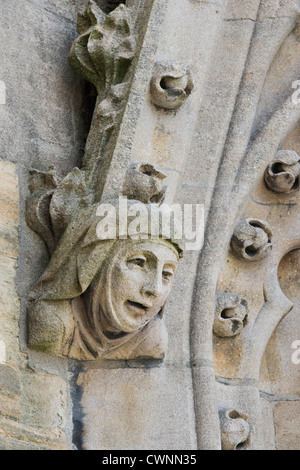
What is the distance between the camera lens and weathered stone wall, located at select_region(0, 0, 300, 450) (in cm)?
392

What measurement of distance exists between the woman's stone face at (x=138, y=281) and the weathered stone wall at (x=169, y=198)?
248mm

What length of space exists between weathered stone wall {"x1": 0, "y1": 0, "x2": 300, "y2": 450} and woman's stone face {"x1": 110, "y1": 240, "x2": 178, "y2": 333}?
0.25 meters

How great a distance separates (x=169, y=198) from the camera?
424cm

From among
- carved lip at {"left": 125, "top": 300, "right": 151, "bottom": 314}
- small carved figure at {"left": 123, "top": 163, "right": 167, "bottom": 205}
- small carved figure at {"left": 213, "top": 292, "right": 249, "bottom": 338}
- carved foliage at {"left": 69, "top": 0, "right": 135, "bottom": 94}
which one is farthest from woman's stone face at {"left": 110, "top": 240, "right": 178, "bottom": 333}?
carved foliage at {"left": 69, "top": 0, "right": 135, "bottom": 94}

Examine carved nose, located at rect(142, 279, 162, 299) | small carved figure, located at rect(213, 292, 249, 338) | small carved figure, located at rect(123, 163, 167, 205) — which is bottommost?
carved nose, located at rect(142, 279, 162, 299)

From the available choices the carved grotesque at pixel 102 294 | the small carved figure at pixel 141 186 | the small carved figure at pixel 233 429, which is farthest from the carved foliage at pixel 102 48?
the small carved figure at pixel 233 429

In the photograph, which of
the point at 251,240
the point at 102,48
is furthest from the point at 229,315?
the point at 102,48

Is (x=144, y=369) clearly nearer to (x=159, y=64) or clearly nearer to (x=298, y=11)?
(x=159, y=64)

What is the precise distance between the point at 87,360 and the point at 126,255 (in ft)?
1.38

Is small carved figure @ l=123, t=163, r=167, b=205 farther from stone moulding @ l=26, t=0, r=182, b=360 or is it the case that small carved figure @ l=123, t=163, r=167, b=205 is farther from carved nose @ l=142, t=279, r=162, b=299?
carved nose @ l=142, t=279, r=162, b=299

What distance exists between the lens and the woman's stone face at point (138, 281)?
3811mm

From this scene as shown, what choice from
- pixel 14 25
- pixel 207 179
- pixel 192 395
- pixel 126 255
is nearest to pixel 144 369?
pixel 192 395

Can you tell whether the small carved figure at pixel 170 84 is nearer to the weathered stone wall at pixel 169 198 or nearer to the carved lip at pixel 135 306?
the weathered stone wall at pixel 169 198

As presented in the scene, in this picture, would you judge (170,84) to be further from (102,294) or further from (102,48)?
(102,294)
